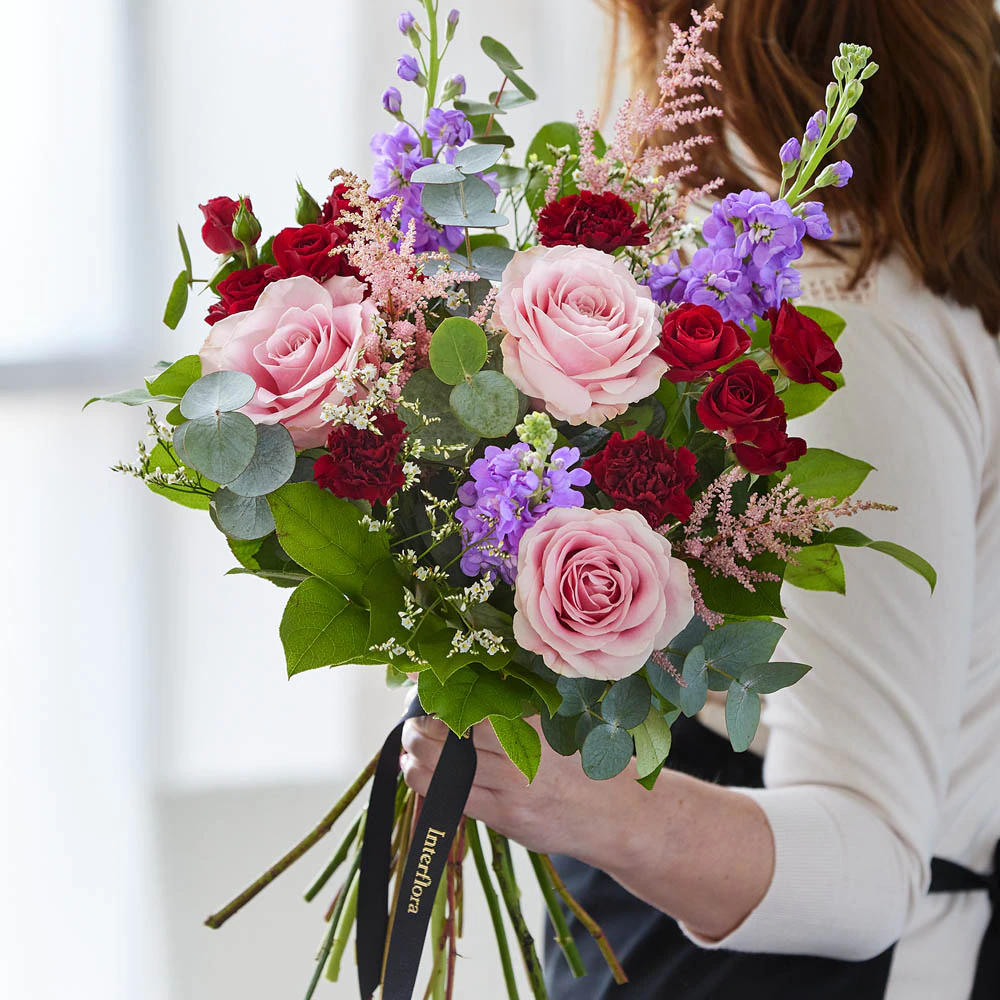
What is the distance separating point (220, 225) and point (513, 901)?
545 mm

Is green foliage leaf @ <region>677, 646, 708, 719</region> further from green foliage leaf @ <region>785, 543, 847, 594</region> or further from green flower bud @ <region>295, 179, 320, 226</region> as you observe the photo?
green flower bud @ <region>295, 179, 320, 226</region>

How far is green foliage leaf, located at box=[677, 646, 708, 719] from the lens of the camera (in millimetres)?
528

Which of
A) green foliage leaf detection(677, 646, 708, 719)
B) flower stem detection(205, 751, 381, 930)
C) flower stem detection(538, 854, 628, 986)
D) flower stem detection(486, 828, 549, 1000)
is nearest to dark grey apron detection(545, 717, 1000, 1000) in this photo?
flower stem detection(538, 854, 628, 986)

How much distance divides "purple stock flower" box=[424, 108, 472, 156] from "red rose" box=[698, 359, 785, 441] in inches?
9.0

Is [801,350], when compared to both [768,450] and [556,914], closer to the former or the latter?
[768,450]

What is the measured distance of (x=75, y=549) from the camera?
138 centimetres

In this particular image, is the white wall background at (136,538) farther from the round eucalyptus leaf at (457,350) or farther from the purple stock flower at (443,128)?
the round eucalyptus leaf at (457,350)

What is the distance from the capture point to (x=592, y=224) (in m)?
0.54

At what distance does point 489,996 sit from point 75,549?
3.30ft

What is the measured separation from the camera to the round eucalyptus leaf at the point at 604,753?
537 mm

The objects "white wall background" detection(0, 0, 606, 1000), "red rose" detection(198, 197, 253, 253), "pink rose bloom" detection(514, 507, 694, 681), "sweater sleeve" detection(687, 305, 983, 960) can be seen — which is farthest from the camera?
"white wall background" detection(0, 0, 606, 1000)

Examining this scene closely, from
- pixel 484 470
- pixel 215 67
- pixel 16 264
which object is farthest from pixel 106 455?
pixel 484 470

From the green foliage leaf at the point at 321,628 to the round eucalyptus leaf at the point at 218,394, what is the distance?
109mm

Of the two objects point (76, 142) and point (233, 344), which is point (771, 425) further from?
point (76, 142)
